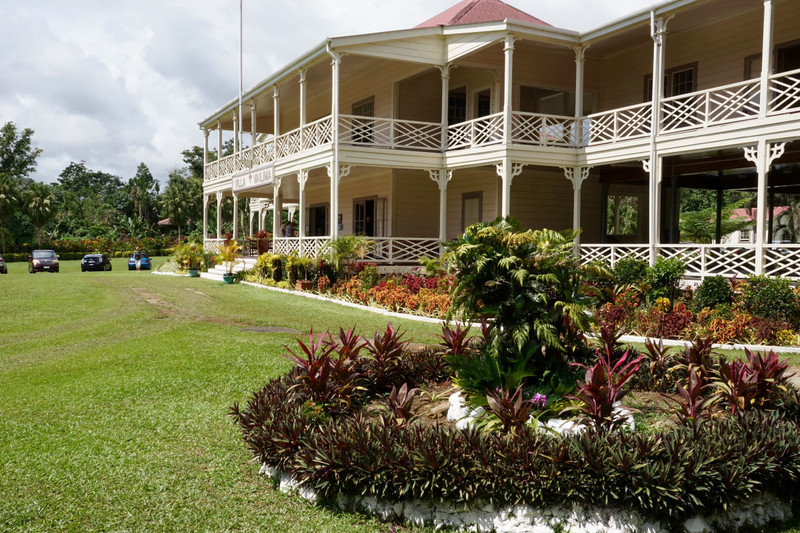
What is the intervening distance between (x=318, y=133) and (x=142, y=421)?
1507 centimetres

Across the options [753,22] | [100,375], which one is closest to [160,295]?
[100,375]

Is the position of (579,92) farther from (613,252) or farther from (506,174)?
(613,252)

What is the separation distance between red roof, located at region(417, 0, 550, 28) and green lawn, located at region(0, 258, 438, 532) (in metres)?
13.3

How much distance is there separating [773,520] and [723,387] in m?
1.26

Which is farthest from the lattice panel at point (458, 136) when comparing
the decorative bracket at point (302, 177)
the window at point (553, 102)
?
the decorative bracket at point (302, 177)

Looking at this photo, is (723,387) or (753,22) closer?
(723,387)

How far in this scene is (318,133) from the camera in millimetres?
20672

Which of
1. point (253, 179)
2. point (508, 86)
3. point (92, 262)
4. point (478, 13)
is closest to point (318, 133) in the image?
point (253, 179)

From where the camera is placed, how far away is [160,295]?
18.5 m

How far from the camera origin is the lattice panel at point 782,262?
1316 centimetres

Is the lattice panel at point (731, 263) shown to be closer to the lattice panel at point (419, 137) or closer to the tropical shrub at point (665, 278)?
the tropical shrub at point (665, 278)

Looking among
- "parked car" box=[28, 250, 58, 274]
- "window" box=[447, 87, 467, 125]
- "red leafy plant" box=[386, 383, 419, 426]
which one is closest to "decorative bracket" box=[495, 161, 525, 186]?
"window" box=[447, 87, 467, 125]

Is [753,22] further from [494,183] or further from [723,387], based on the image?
[723,387]

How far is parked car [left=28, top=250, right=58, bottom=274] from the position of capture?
111 ft
